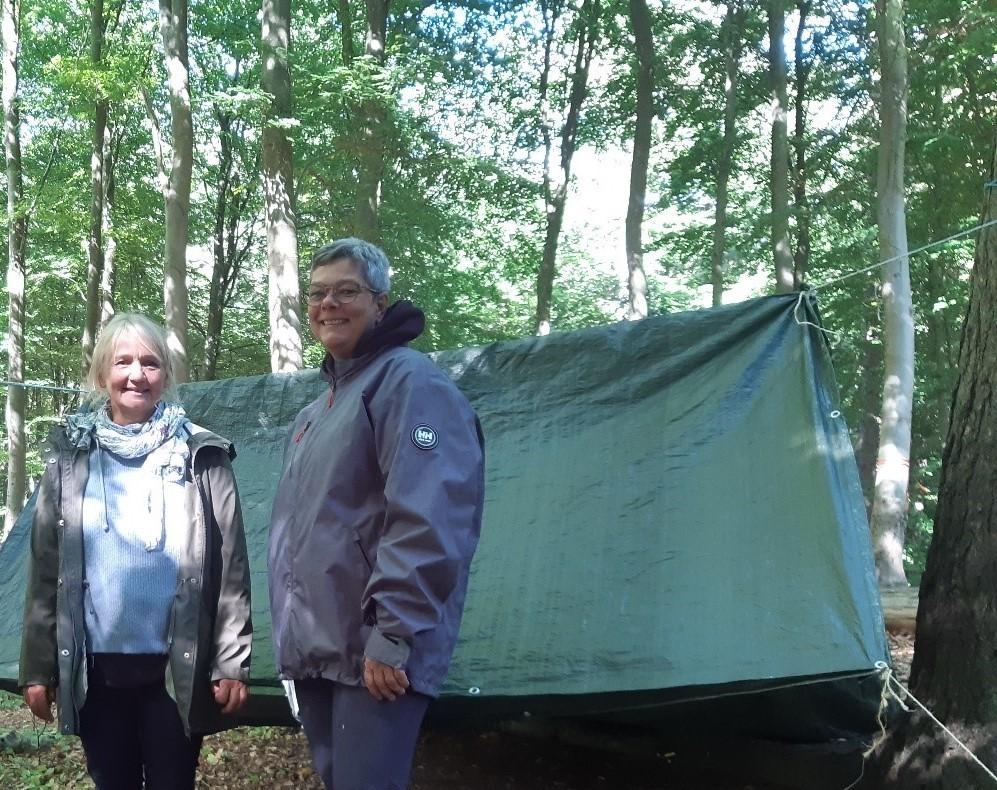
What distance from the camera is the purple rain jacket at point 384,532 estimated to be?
1.27 m

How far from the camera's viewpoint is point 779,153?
9.67 meters

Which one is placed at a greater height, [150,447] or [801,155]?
[801,155]

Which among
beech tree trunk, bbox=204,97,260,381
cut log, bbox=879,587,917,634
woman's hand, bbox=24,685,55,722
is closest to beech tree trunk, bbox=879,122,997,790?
woman's hand, bbox=24,685,55,722

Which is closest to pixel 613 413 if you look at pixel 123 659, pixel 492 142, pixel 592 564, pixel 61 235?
pixel 592 564

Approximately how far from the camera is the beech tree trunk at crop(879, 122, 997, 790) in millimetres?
2035

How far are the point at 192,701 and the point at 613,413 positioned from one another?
4.83 ft

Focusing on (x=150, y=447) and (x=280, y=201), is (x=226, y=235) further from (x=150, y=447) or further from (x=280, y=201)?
(x=150, y=447)

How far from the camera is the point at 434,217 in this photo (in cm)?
1048

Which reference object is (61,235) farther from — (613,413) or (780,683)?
(780,683)

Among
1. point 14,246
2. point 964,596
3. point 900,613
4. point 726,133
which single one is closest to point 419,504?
point 964,596

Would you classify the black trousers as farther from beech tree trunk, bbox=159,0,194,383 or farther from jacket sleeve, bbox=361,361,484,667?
beech tree trunk, bbox=159,0,194,383

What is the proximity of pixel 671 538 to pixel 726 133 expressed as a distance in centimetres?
996

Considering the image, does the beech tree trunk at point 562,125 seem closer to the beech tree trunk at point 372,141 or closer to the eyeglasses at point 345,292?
the beech tree trunk at point 372,141

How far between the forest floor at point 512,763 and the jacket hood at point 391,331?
1.81 meters
